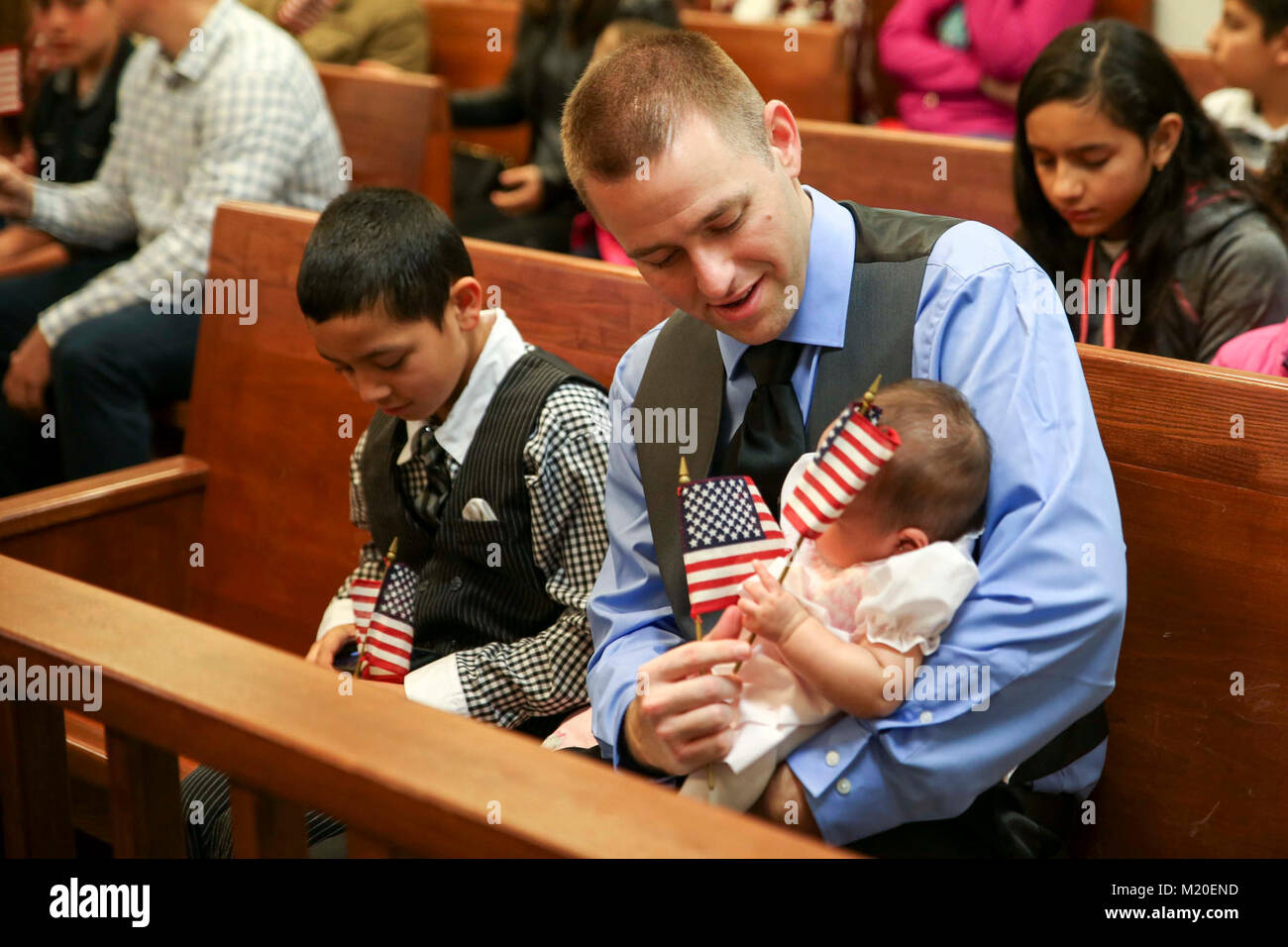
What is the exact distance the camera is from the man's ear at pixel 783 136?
1.51 metres

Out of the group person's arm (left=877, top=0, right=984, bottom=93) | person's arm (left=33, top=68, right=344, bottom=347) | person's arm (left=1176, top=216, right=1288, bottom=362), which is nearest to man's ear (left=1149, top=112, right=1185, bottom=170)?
person's arm (left=1176, top=216, right=1288, bottom=362)

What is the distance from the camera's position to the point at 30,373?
10.7ft

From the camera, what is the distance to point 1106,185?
8.05 ft

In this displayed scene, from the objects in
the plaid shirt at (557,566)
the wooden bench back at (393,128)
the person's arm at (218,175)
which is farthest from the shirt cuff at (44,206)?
the plaid shirt at (557,566)

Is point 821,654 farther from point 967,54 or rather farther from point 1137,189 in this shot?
point 967,54

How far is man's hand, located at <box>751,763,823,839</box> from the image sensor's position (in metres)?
1.36

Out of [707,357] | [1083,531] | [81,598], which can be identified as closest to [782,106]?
[707,357]

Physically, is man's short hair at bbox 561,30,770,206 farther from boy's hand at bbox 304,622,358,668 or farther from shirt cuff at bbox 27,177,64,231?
shirt cuff at bbox 27,177,64,231

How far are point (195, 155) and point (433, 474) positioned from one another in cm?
182

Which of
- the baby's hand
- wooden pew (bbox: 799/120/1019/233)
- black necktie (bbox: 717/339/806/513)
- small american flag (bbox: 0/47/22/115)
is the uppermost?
small american flag (bbox: 0/47/22/115)

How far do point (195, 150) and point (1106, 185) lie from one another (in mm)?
2275

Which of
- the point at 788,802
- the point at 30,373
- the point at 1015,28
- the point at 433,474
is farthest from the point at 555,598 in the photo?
the point at 1015,28

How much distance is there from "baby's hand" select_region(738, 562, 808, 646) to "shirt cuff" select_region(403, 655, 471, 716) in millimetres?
665

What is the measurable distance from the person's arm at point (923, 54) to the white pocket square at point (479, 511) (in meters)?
3.30
